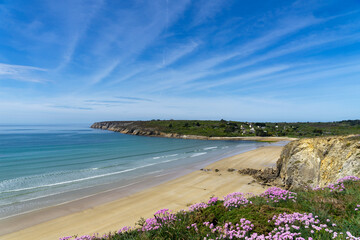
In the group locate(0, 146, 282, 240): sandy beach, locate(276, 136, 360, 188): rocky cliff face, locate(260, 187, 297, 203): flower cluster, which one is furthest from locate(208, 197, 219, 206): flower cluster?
locate(276, 136, 360, 188): rocky cliff face

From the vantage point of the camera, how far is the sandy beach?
1025 centimetres

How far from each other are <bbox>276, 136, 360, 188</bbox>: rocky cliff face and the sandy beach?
3204mm

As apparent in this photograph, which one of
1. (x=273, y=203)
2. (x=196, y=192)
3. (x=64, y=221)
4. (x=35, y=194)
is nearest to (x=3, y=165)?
(x=35, y=194)

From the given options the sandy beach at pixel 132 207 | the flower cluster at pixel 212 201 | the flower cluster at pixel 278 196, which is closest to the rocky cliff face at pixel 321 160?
the sandy beach at pixel 132 207

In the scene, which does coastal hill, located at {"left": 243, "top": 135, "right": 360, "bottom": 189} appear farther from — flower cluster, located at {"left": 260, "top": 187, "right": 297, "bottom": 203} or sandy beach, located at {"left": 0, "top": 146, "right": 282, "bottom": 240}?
flower cluster, located at {"left": 260, "top": 187, "right": 297, "bottom": 203}

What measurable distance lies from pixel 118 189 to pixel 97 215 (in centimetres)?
517

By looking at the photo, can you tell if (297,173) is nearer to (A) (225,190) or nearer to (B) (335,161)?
(B) (335,161)

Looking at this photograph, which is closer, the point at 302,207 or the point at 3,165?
the point at 302,207

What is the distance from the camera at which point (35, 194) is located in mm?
15867

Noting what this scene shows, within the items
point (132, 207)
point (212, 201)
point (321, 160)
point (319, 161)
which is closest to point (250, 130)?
point (319, 161)

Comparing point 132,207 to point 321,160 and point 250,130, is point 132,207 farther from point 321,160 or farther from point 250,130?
point 250,130

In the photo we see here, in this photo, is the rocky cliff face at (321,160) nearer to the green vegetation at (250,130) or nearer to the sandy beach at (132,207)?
the sandy beach at (132,207)

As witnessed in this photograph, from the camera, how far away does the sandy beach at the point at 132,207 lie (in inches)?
404

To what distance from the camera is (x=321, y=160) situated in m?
12.3
